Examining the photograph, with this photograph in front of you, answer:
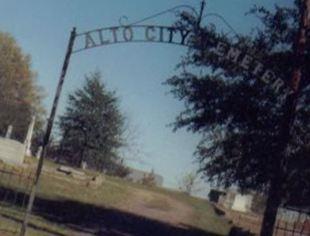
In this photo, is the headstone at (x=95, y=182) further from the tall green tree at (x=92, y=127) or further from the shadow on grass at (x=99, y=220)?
the tall green tree at (x=92, y=127)

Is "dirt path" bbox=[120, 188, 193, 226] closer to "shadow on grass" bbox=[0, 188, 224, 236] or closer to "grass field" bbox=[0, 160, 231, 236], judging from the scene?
"grass field" bbox=[0, 160, 231, 236]

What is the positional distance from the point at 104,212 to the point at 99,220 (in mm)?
2564

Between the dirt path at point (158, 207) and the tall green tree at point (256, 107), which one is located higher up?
the tall green tree at point (256, 107)

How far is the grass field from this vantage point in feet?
66.8

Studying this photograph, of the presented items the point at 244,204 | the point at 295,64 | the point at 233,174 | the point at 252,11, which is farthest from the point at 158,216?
the point at 244,204

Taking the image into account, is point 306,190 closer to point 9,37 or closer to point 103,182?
point 103,182

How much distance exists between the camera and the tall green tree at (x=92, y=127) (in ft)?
197

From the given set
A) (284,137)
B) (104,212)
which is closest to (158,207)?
(104,212)

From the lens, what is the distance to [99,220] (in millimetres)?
24672

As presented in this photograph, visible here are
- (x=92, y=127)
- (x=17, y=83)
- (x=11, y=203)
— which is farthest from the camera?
(x=17, y=83)

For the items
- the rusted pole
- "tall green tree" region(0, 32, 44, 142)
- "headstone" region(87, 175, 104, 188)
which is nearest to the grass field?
"headstone" region(87, 175, 104, 188)

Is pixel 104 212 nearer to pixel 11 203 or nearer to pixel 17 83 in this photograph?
pixel 11 203

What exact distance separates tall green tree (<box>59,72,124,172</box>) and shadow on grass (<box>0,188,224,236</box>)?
31.4 metres

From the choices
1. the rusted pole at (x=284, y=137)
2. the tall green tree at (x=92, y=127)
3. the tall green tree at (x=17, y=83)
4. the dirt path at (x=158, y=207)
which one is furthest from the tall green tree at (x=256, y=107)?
the tall green tree at (x=17, y=83)
